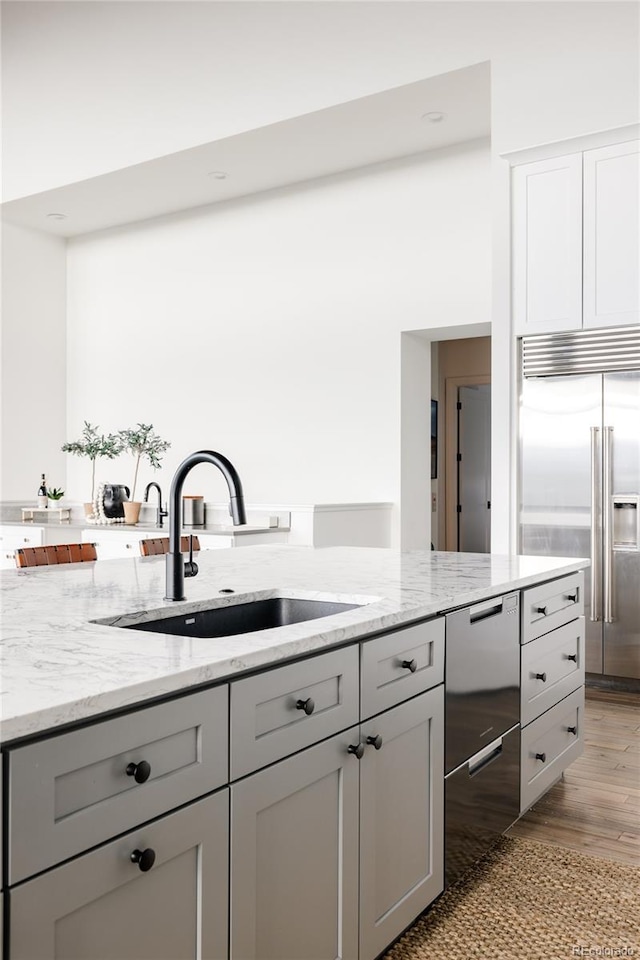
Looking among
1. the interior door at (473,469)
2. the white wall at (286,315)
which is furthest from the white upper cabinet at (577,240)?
the interior door at (473,469)

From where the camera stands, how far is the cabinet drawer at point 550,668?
251cm

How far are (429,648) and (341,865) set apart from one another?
21.0 inches

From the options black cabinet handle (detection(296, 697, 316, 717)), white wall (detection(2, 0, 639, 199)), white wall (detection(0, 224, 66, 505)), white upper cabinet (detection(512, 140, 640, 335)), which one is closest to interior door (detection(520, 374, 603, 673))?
white upper cabinet (detection(512, 140, 640, 335))

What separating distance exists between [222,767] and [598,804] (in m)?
1.97

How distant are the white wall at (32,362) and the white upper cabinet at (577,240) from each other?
4973mm

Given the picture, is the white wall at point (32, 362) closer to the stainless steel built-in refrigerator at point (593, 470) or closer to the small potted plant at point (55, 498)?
the small potted plant at point (55, 498)

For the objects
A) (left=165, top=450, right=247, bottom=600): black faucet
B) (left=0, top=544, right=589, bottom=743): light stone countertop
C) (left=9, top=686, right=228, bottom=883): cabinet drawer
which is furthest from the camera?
(left=165, top=450, right=247, bottom=600): black faucet

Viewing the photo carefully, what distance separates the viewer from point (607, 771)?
3.13 m

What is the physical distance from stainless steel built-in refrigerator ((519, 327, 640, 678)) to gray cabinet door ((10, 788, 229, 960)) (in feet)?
→ 11.5

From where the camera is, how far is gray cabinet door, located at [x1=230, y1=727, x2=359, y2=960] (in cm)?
135

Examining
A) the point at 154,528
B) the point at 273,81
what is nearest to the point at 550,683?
the point at 154,528

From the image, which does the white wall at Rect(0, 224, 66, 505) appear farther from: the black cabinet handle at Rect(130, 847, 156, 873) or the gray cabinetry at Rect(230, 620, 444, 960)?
the black cabinet handle at Rect(130, 847, 156, 873)

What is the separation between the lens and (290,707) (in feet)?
4.85

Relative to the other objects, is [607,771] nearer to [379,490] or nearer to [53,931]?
[53,931]
